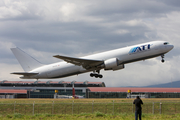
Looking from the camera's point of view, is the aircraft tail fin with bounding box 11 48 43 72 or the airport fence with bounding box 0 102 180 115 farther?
the aircraft tail fin with bounding box 11 48 43 72

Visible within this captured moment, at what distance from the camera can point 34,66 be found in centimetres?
5597

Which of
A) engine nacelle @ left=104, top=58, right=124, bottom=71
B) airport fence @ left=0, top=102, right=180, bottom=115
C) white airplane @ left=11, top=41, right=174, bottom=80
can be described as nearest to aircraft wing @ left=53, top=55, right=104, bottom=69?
white airplane @ left=11, top=41, right=174, bottom=80

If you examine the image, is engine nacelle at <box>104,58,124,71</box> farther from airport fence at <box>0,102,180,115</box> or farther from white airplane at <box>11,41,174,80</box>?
airport fence at <box>0,102,180,115</box>

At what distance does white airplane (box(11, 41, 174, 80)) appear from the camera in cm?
4438

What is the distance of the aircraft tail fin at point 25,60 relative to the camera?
184 feet

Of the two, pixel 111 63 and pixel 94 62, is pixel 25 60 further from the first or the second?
pixel 111 63

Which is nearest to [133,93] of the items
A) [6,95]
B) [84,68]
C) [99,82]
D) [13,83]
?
[84,68]

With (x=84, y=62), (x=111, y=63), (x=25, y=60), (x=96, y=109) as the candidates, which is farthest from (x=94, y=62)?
(x=25, y=60)

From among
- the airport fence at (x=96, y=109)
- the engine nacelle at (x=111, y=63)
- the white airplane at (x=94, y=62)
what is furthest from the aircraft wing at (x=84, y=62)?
the airport fence at (x=96, y=109)

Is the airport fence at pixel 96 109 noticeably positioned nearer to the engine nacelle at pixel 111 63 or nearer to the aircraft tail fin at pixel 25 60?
the engine nacelle at pixel 111 63

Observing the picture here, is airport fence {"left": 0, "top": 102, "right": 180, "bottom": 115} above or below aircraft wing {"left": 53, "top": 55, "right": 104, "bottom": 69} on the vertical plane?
below

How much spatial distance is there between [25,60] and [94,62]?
17.8m

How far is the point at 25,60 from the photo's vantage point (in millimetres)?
57031

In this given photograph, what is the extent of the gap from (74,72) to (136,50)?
44.1ft
